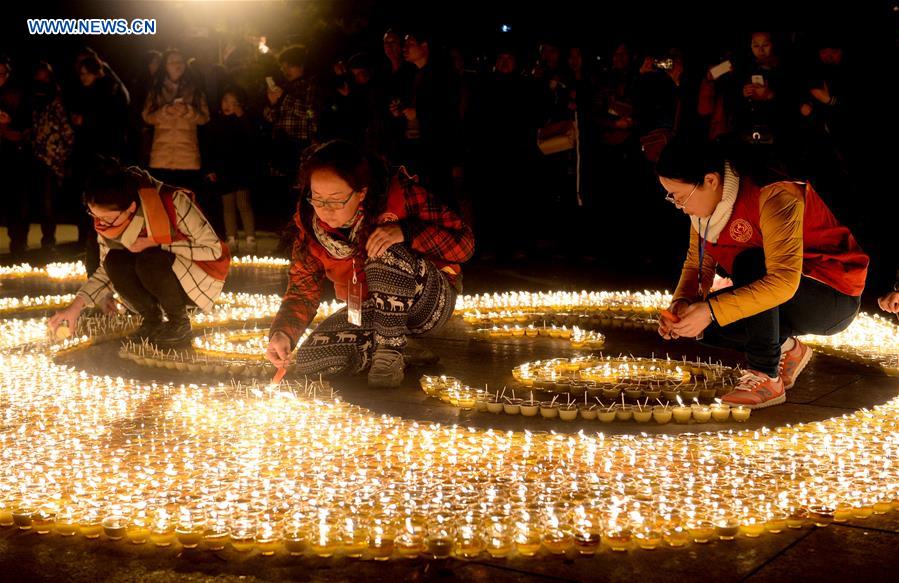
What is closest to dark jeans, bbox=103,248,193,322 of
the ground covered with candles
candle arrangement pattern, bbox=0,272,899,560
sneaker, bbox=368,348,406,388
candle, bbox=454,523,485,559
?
the ground covered with candles

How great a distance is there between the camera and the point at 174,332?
5.09 metres

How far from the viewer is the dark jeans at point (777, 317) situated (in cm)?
370

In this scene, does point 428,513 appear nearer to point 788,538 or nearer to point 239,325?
point 788,538

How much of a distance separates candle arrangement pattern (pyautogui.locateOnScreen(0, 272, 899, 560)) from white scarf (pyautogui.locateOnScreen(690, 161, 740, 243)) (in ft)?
2.09

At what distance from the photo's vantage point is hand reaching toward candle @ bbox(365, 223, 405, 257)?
4.10 m

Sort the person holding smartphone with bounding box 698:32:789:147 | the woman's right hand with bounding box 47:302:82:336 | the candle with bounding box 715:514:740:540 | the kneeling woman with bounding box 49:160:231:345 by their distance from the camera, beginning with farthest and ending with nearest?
the person holding smartphone with bounding box 698:32:789:147 < the kneeling woman with bounding box 49:160:231:345 < the woman's right hand with bounding box 47:302:82:336 < the candle with bounding box 715:514:740:540

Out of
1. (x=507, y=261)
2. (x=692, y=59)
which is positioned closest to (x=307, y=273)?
(x=507, y=261)

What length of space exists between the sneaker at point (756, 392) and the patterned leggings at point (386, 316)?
1266mm

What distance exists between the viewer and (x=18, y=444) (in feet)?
10.7

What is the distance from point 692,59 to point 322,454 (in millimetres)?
6729

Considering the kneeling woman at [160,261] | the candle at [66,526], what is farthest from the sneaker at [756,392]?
the kneeling woman at [160,261]

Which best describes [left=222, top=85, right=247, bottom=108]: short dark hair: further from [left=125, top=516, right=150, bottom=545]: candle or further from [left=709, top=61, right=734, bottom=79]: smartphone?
[left=125, top=516, right=150, bottom=545]: candle

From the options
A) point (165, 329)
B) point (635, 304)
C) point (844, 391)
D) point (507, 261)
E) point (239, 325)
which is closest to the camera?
point (844, 391)

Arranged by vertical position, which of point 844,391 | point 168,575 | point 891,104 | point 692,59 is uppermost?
point 692,59
